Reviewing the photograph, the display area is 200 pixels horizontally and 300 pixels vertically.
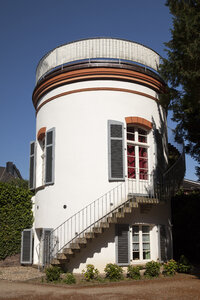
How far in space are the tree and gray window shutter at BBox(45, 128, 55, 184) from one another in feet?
14.3

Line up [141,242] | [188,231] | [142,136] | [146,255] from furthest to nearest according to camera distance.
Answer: [188,231] → [142,136] → [146,255] → [141,242]

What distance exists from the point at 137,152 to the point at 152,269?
3.89 m

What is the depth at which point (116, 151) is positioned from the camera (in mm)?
10547

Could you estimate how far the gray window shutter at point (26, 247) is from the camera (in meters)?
11.7

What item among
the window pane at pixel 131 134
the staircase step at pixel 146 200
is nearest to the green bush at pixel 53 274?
the staircase step at pixel 146 200

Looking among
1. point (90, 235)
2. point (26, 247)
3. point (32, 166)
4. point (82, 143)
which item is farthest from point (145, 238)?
point (32, 166)

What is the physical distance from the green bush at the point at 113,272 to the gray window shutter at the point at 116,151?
8.74 feet

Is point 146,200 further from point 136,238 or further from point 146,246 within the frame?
point 146,246

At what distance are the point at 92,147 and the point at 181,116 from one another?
3.36 metres

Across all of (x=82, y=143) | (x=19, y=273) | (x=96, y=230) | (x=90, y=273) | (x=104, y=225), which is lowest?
(x=19, y=273)

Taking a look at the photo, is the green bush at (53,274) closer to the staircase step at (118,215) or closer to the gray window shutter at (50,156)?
the staircase step at (118,215)

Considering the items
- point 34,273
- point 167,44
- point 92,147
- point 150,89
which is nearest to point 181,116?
point 150,89

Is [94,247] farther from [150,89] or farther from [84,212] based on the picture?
[150,89]

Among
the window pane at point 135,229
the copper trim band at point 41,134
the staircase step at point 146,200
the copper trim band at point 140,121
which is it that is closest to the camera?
the staircase step at point 146,200
